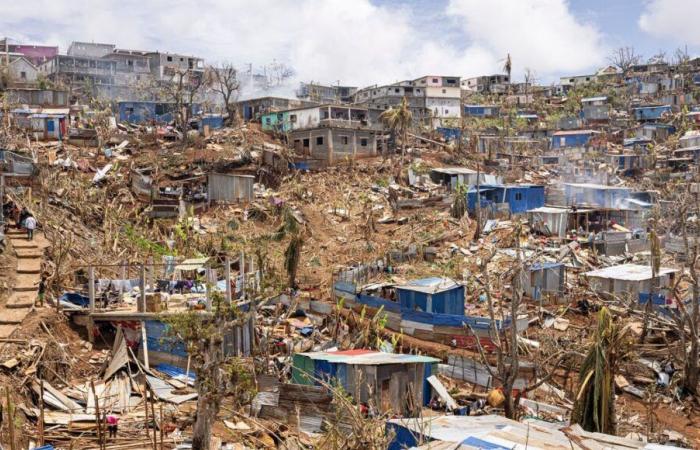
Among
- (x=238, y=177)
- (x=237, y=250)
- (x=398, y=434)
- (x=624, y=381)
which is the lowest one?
(x=624, y=381)

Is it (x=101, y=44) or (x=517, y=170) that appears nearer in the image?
(x=517, y=170)

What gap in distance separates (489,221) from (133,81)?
36.8 metres

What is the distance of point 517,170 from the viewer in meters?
41.3

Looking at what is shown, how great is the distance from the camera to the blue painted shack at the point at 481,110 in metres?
60.4

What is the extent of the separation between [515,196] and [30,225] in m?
23.0

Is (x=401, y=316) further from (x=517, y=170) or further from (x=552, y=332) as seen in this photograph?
(x=517, y=170)

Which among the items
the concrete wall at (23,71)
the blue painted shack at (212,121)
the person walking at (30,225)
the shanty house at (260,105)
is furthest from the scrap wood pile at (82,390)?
the concrete wall at (23,71)

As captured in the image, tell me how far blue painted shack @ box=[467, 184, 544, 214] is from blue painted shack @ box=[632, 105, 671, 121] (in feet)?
85.0

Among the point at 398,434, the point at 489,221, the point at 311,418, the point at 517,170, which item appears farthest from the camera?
the point at 517,170

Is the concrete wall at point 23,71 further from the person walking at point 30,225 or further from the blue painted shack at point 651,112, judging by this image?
the blue painted shack at point 651,112

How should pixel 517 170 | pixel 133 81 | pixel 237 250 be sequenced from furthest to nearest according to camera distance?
pixel 133 81, pixel 517 170, pixel 237 250

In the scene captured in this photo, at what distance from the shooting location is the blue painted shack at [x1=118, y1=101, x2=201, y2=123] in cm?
4581

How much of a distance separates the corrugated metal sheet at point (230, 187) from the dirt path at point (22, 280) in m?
11.3

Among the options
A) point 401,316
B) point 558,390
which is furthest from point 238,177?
point 558,390
